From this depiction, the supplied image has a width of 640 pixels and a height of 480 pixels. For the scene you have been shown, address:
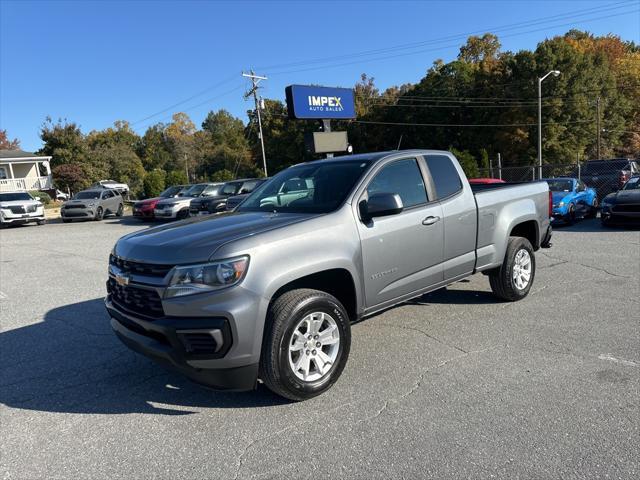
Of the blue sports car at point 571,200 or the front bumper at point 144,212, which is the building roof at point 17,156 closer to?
the front bumper at point 144,212

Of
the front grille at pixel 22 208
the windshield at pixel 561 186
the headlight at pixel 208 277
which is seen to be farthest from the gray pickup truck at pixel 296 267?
the front grille at pixel 22 208

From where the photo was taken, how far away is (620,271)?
24.0 feet

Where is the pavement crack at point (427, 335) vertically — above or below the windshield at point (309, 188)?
below

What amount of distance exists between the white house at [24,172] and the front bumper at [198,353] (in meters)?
45.5

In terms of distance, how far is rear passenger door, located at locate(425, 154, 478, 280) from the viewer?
16.0 feet

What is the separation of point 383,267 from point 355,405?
122cm

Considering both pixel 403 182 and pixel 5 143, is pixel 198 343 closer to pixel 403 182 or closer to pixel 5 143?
pixel 403 182

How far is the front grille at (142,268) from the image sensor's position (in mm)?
3320

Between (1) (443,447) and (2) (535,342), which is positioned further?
(2) (535,342)

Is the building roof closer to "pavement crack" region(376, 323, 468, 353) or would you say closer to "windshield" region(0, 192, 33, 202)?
"windshield" region(0, 192, 33, 202)

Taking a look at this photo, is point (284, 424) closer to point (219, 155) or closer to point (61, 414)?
point (61, 414)

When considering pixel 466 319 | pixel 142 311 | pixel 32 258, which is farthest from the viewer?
pixel 32 258

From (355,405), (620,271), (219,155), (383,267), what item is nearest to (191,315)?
(355,405)

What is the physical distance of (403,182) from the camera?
4.65 meters
